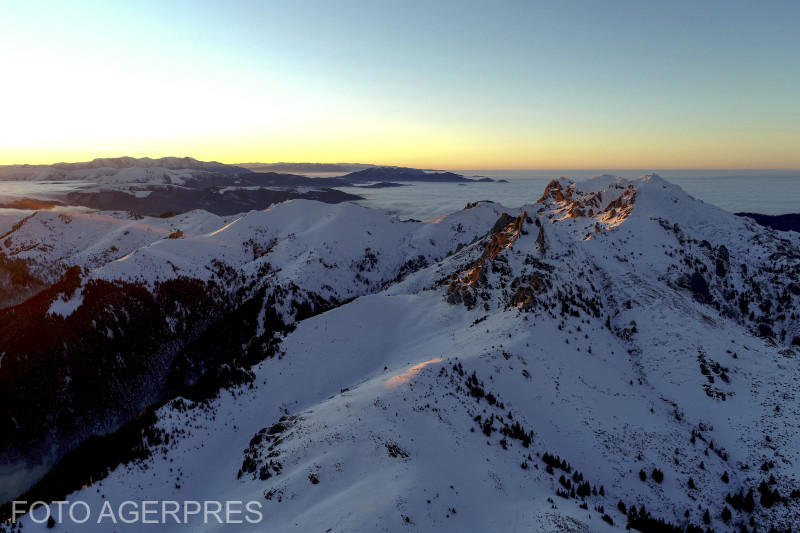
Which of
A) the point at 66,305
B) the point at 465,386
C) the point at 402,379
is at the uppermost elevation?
the point at 402,379

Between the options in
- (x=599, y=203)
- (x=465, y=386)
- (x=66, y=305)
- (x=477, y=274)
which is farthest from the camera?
(x=599, y=203)

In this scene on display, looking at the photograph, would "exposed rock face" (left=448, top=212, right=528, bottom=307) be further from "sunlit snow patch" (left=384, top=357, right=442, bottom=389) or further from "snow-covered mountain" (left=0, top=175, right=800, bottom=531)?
"sunlit snow patch" (left=384, top=357, right=442, bottom=389)

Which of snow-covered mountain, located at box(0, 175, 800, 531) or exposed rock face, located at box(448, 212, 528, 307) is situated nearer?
snow-covered mountain, located at box(0, 175, 800, 531)

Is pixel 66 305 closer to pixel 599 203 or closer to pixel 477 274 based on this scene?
pixel 477 274

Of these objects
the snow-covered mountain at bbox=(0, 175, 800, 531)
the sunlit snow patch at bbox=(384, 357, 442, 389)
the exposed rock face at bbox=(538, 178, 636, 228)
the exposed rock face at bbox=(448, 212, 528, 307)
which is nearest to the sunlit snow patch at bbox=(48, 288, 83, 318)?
the snow-covered mountain at bbox=(0, 175, 800, 531)

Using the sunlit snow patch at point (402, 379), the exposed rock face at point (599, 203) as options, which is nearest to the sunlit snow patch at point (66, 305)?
the sunlit snow patch at point (402, 379)

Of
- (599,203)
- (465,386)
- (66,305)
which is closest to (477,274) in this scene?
(465,386)

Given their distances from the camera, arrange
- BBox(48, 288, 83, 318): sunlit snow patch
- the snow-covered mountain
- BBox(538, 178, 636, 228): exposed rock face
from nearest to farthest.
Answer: the snow-covered mountain, BBox(48, 288, 83, 318): sunlit snow patch, BBox(538, 178, 636, 228): exposed rock face

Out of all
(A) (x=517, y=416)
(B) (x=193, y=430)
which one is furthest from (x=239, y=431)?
(A) (x=517, y=416)

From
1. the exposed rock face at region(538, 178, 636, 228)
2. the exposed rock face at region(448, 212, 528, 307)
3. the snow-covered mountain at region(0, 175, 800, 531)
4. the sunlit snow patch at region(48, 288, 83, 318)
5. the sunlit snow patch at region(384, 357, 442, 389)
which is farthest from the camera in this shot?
the exposed rock face at region(538, 178, 636, 228)
